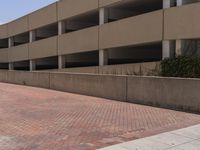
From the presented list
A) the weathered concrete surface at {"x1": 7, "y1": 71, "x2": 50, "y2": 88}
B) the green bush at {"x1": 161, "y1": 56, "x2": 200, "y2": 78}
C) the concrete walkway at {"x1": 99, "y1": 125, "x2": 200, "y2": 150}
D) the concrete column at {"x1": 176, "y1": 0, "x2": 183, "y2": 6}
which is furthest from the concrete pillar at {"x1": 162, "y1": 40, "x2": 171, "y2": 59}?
the concrete walkway at {"x1": 99, "y1": 125, "x2": 200, "y2": 150}

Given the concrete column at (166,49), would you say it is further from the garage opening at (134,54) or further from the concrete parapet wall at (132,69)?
the garage opening at (134,54)

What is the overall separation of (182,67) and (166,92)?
10.8 ft

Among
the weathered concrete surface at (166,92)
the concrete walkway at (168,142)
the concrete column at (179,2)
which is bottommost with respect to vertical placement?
the concrete walkway at (168,142)

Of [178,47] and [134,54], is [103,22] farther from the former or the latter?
[178,47]

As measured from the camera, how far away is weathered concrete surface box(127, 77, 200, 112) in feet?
40.4

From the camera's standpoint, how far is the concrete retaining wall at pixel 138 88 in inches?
493

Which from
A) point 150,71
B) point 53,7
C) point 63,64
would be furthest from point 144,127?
point 53,7

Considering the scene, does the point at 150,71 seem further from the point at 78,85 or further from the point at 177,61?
the point at 78,85

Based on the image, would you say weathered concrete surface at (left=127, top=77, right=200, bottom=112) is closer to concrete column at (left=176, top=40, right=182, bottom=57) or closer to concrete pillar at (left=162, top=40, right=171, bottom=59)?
concrete column at (left=176, top=40, right=182, bottom=57)

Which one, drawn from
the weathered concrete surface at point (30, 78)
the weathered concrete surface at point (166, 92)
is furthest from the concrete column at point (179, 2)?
the weathered concrete surface at point (30, 78)

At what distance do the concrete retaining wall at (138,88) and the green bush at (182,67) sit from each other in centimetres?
226

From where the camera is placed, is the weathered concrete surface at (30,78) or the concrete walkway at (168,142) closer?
the concrete walkway at (168,142)

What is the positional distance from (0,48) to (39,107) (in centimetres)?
3511

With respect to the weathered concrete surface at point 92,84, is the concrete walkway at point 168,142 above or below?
below
